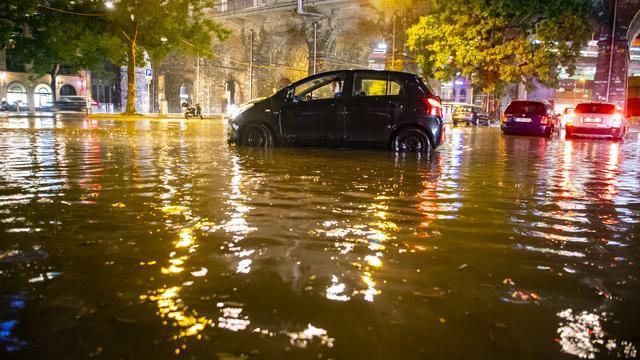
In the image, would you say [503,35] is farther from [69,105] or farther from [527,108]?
[69,105]

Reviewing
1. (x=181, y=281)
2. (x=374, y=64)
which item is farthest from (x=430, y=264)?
(x=374, y=64)

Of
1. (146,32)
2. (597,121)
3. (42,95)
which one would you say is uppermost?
(146,32)

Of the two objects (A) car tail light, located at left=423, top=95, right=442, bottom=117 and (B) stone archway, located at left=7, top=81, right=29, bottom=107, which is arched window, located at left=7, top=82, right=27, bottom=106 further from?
(A) car tail light, located at left=423, top=95, right=442, bottom=117

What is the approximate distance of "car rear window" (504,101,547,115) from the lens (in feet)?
74.7

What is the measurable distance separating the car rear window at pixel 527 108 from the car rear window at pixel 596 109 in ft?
5.80

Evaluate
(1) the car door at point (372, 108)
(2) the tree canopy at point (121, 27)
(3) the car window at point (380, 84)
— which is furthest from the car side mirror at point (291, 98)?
(2) the tree canopy at point (121, 27)

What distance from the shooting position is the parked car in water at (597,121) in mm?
20359

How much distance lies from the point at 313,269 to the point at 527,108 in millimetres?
22003

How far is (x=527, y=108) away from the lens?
76.0ft

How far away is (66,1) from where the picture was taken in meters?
30.1

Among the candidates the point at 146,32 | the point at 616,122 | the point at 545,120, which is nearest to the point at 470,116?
the point at 545,120

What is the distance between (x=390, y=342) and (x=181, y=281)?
1.29 metres

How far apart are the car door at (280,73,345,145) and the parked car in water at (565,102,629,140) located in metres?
13.3

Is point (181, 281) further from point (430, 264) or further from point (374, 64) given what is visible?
point (374, 64)
